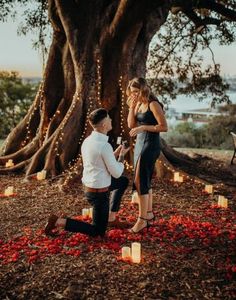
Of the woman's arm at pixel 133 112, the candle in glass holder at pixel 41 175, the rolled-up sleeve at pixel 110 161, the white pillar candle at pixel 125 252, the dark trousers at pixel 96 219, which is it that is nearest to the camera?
the white pillar candle at pixel 125 252

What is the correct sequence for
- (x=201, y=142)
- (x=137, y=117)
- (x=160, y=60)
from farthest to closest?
(x=201, y=142), (x=160, y=60), (x=137, y=117)

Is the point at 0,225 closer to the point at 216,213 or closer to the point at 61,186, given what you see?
the point at 61,186

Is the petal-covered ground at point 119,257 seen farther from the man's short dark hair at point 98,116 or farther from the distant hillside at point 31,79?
Result: the distant hillside at point 31,79

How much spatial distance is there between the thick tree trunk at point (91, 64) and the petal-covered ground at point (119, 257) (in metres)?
A: 1.94

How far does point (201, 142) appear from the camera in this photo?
18141 mm

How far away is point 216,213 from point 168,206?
74 cm

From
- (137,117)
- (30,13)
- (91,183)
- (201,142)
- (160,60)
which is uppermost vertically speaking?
(30,13)

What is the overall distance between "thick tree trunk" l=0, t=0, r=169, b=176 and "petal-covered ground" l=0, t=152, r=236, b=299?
1.94 meters

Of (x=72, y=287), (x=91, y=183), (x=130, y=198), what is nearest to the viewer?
(x=72, y=287)

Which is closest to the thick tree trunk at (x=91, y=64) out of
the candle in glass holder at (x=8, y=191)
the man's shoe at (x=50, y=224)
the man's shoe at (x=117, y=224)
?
the candle in glass holder at (x=8, y=191)

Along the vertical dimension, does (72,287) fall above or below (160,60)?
below

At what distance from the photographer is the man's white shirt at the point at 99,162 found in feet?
16.3

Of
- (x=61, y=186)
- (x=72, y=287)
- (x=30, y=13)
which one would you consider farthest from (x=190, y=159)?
(x=72, y=287)

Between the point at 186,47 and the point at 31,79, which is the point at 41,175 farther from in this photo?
the point at 31,79
